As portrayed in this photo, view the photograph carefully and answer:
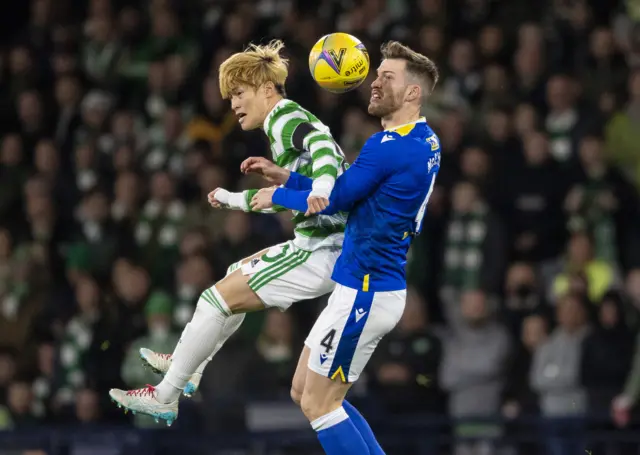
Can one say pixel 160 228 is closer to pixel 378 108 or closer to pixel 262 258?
pixel 262 258

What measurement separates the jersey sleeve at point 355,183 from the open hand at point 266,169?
0.08m

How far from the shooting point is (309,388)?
6.37m

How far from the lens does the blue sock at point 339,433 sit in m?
6.35

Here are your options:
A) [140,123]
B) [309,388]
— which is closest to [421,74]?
[309,388]

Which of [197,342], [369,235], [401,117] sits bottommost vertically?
[197,342]

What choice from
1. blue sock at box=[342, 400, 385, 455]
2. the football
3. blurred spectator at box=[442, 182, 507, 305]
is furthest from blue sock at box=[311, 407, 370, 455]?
blurred spectator at box=[442, 182, 507, 305]

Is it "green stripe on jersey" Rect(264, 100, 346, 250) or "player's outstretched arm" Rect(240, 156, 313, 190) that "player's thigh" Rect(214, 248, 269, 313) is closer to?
"green stripe on jersey" Rect(264, 100, 346, 250)

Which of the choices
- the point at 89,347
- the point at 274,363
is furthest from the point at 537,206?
the point at 89,347

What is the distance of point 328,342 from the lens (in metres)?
6.32

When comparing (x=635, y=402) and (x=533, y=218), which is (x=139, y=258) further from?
(x=635, y=402)

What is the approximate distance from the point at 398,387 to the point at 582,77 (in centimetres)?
300

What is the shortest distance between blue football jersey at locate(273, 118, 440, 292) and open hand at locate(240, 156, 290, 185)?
4 centimetres

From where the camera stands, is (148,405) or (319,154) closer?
(319,154)

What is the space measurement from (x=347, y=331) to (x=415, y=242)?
4.24 meters
